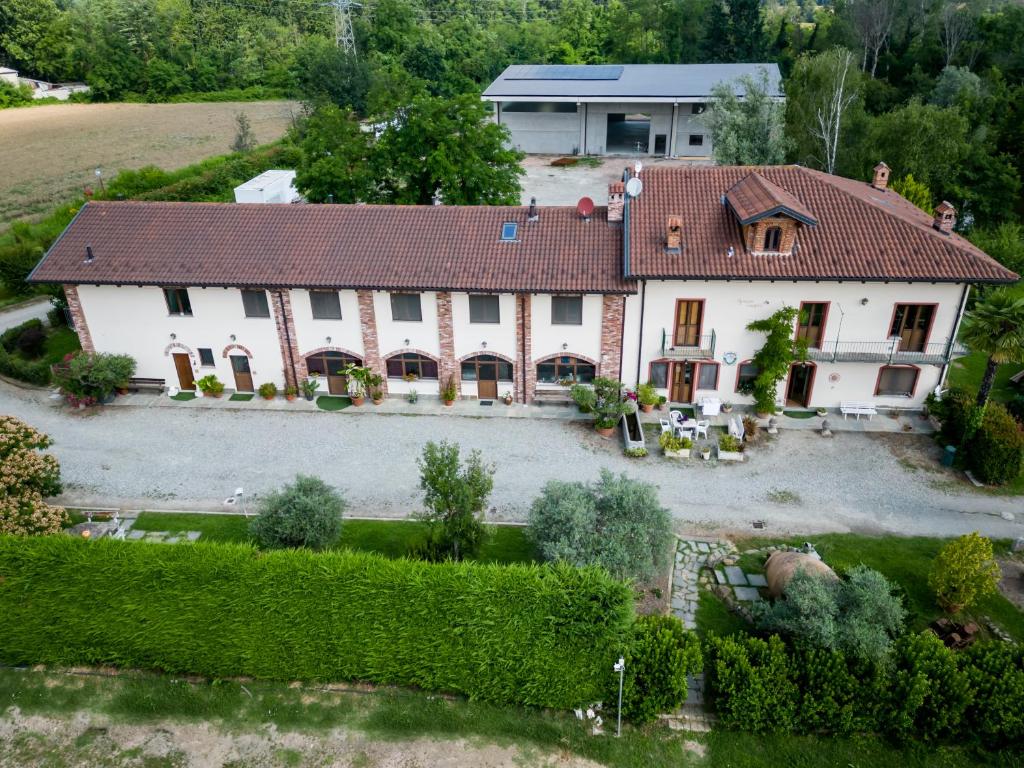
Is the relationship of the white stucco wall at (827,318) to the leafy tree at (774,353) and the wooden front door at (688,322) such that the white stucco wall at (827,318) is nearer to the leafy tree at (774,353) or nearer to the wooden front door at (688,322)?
the wooden front door at (688,322)

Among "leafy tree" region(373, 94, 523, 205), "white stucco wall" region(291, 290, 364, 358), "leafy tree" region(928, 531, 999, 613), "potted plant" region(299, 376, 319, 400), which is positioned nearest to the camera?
"leafy tree" region(928, 531, 999, 613)

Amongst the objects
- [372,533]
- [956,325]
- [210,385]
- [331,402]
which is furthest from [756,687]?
[210,385]

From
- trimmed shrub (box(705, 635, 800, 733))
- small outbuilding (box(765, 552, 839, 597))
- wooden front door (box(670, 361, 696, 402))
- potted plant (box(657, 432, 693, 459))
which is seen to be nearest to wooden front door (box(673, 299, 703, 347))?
wooden front door (box(670, 361, 696, 402))

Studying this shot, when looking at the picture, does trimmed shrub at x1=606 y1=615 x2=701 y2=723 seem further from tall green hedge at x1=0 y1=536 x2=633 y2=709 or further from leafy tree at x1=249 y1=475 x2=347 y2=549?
leafy tree at x1=249 y1=475 x2=347 y2=549

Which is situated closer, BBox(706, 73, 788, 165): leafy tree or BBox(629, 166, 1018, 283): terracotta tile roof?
BBox(629, 166, 1018, 283): terracotta tile roof

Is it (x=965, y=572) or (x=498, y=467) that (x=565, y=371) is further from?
(x=965, y=572)

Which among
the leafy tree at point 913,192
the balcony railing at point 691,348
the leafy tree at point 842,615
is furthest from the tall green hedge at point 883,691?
the leafy tree at point 913,192
